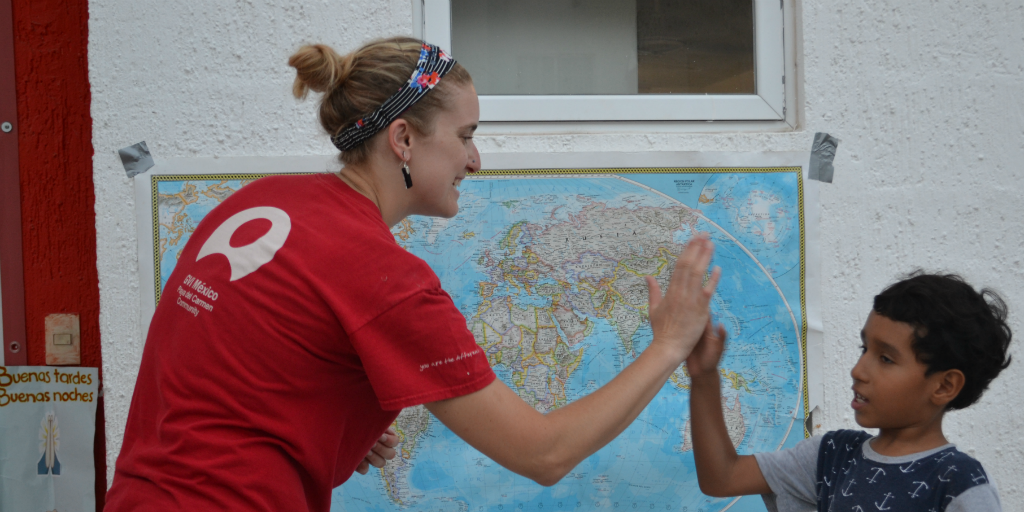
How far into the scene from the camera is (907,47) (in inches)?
79.4

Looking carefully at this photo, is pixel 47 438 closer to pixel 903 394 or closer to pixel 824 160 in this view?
pixel 903 394

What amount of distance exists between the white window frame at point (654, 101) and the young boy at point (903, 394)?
34.1 inches

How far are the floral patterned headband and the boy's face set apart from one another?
0.97 m

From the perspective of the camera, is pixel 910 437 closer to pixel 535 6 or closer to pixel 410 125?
pixel 410 125

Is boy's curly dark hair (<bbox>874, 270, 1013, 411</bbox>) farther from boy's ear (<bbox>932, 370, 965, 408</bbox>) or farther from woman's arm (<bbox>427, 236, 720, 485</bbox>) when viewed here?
woman's arm (<bbox>427, 236, 720, 485</bbox>)

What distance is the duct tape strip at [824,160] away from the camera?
199cm

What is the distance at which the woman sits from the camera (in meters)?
1.00

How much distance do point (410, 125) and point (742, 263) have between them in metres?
1.18

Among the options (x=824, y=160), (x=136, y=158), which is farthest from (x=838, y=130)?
(x=136, y=158)

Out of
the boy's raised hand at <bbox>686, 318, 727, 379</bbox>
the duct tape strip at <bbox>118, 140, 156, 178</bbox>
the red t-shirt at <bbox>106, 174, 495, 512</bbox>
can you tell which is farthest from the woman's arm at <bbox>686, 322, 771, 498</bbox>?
the duct tape strip at <bbox>118, 140, 156, 178</bbox>

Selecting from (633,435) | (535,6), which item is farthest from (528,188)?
(633,435)

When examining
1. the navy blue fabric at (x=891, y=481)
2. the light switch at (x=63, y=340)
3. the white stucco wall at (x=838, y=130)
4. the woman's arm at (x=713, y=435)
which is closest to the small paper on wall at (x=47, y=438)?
the light switch at (x=63, y=340)

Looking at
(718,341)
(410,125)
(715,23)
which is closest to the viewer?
(410,125)

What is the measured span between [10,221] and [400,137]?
5.27 ft
